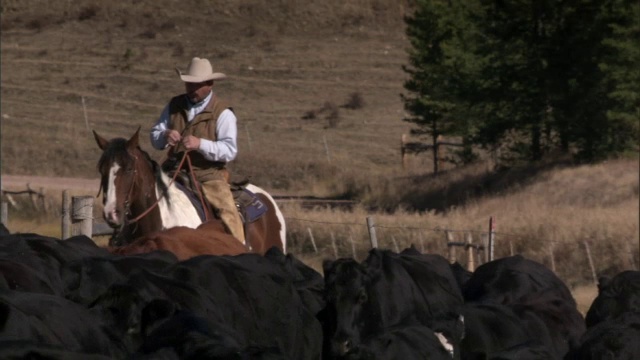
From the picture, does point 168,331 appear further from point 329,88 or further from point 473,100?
point 329,88

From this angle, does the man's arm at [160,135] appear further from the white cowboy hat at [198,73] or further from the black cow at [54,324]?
the black cow at [54,324]

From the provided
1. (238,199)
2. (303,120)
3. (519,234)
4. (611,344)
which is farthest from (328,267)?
(303,120)

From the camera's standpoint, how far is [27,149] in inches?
1795

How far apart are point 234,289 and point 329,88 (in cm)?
5727

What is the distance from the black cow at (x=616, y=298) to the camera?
1271 centimetres

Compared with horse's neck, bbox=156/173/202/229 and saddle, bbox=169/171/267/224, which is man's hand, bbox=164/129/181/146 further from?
saddle, bbox=169/171/267/224

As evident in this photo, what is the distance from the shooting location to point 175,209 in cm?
1407

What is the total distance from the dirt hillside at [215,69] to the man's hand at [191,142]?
30.5 metres

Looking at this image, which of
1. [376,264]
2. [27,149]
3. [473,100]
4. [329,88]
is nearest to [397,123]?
[329,88]

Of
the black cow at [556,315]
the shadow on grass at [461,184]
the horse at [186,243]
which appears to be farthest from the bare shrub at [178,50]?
the black cow at [556,315]

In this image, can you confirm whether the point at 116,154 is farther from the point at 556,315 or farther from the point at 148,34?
the point at 148,34

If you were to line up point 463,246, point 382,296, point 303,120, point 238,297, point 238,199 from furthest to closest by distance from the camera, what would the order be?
point 303,120 < point 463,246 < point 238,199 < point 382,296 < point 238,297

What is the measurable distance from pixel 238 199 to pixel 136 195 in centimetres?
135

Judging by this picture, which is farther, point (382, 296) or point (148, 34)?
point (148, 34)
